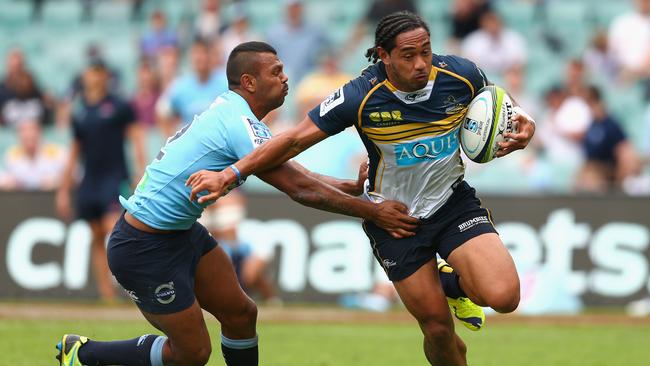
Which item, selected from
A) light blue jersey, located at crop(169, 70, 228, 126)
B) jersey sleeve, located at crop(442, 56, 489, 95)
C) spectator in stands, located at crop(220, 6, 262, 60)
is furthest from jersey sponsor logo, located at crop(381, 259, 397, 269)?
spectator in stands, located at crop(220, 6, 262, 60)

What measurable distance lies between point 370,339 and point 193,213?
459cm

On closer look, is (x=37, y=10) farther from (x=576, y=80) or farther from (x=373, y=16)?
(x=576, y=80)

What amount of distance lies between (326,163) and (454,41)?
5081mm

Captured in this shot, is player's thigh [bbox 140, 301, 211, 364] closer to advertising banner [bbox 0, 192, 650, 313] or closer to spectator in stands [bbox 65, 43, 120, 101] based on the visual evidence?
advertising banner [bbox 0, 192, 650, 313]

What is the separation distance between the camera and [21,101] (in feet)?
60.7

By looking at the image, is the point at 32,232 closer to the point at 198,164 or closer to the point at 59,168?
the point at 59,168

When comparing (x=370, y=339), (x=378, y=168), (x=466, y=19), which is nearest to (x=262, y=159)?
(x=378, y=168)

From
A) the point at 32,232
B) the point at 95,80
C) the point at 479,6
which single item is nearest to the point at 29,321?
the point at 32,232

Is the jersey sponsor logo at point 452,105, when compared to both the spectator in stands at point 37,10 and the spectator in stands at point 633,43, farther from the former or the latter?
the spectator in stands at point 37,10

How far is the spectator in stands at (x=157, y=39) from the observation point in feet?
62.6

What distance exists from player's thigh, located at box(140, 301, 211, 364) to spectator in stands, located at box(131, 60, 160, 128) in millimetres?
10363

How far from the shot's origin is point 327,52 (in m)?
16.3

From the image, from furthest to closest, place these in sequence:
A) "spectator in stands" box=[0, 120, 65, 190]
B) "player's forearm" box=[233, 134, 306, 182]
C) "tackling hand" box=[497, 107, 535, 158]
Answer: "spectator in stands" box=[0, 120, 65, 190]
"tackling hand" box=[497, 107, 535, 158]
"player's forearm" box=[233, 134, 306, 182]

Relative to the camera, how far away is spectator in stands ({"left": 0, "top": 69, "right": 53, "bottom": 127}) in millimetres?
18344
